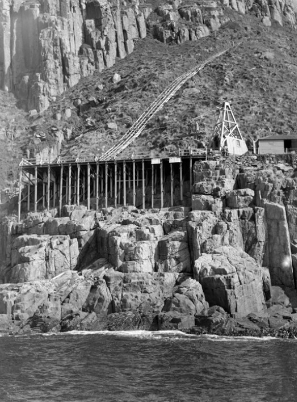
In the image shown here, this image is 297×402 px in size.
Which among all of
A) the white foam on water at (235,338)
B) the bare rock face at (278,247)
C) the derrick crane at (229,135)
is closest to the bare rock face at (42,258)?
the bare rock face at (278,247)

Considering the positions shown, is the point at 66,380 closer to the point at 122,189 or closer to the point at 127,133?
the point at 122,189

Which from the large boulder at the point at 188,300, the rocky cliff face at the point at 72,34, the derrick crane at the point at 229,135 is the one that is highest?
the rocky cliff face at the point at 72,34

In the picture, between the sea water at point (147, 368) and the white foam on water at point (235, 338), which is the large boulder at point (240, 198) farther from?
the sea water at point (147, 368)

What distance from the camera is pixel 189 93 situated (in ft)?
331

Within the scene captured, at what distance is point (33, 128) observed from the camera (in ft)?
328

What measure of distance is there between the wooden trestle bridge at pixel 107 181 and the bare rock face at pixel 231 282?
1558cm

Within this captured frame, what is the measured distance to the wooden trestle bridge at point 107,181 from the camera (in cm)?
7312

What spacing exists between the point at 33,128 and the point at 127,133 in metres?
16.8

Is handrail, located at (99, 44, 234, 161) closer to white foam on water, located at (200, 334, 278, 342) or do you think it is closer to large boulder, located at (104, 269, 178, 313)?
large boulder, located at (104, 269, 178, 313)

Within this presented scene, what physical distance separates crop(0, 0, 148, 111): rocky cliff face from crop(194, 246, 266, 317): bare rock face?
59222mm

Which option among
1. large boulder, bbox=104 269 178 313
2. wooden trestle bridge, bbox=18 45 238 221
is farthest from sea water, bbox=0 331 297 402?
wooden trestle bridge, bbox=18 45 238 221

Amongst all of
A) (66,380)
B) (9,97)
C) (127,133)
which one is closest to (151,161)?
(127,133)

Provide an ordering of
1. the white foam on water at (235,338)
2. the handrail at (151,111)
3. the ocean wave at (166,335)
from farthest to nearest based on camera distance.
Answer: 1. the handrail at (151,111)
2. the ocean wave at (166,335)
3. the white foam on water at (235,338)

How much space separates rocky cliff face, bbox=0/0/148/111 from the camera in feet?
363
